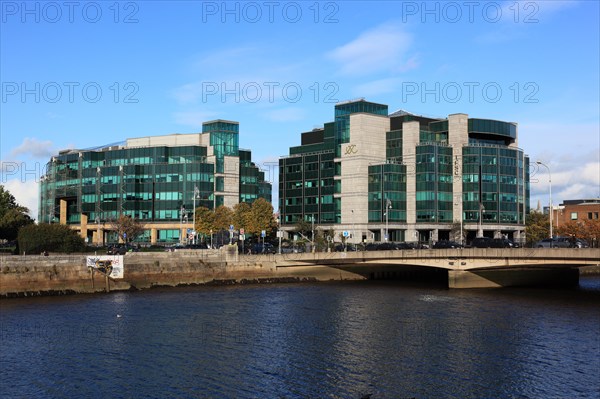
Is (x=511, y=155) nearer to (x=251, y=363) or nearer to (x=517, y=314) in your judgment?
(x=517, y=314)

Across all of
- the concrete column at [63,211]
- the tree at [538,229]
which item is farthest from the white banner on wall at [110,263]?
the tree at [538,229]

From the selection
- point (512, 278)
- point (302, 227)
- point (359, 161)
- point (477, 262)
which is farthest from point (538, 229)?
point (477, 262)

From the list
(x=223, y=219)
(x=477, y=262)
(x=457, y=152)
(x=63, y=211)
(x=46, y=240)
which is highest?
(x=457, y=152)

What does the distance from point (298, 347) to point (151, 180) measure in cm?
12815

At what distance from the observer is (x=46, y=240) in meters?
105

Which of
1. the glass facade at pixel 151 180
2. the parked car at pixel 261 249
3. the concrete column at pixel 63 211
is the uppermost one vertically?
the glass facade at pixel 151 180

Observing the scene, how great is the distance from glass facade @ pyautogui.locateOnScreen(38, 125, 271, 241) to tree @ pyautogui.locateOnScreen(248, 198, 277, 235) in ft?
62.4

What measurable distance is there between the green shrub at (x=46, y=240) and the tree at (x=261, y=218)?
172 feet

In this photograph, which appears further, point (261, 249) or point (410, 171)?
point (410, 171)

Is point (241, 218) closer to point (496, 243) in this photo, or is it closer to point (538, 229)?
point (496, 243)

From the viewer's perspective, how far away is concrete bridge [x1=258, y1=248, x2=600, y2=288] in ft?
269

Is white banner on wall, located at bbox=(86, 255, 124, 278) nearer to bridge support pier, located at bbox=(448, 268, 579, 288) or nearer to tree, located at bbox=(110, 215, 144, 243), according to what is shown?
bridge support pier, located at bbox=(448, 268, 579, 288)

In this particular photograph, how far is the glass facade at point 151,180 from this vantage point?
172m

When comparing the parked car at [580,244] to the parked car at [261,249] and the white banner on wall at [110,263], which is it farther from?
the white banner on wall at [110,263]
